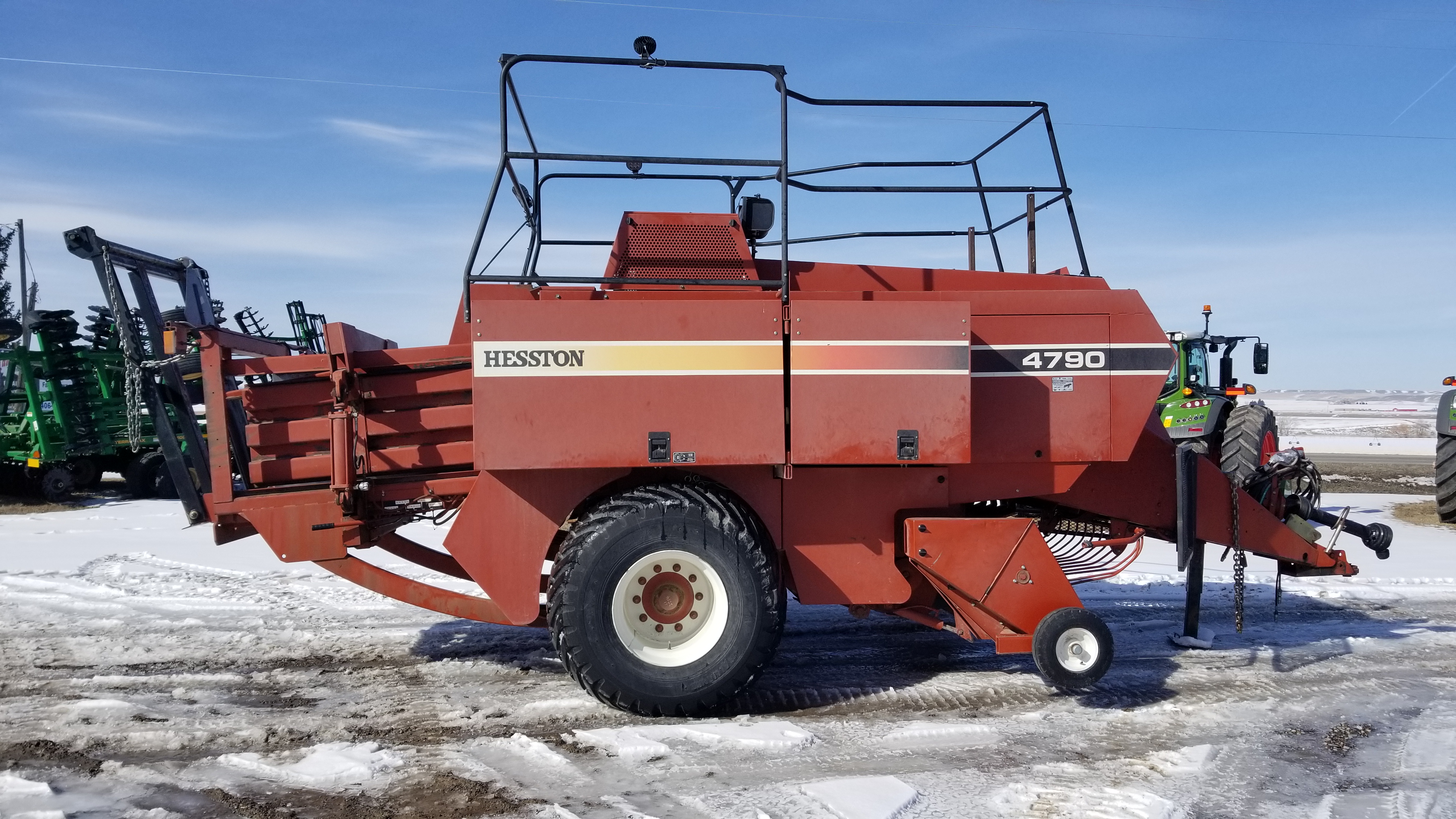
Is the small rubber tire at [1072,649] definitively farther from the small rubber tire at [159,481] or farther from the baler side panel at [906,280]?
the small rubber tire at [159,481]

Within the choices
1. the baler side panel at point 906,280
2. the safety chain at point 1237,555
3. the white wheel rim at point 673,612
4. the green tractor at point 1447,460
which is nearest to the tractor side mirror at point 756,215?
the baler side panel at point 906,280

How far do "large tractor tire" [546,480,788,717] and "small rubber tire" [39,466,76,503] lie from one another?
13.6 metres

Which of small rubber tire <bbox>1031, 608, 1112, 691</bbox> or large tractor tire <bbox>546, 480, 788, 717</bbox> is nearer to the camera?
large tractor tire <bbox>546, 480, 788, 717</bbox>

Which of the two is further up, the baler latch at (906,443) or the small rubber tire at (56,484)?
the baler latch at (906,443)

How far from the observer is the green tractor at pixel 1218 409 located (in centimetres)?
870

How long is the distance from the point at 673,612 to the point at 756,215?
210 cm

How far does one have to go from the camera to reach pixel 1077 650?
14.3ft

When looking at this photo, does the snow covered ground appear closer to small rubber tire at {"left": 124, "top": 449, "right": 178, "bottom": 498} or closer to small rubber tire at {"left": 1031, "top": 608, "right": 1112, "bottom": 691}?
small rubber tire at {"left": 1031, "top": 608, "right": 1112, "bottom": 691}

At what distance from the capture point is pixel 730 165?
13.9ft

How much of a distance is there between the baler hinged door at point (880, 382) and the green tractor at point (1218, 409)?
3750 mm

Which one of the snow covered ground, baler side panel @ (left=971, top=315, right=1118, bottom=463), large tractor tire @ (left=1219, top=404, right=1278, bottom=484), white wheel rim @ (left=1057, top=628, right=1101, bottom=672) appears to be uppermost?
baler side panel @ (left=971, top=315, right=1118, bottom=463)

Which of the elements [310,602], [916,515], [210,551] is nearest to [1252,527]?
[916,515]

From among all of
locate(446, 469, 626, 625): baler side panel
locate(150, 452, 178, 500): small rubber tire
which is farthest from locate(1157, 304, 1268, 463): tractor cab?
locate(150, 452, 178, 500): small rubber tire

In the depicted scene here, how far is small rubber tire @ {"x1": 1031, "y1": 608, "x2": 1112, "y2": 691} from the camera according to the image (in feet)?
14.1
